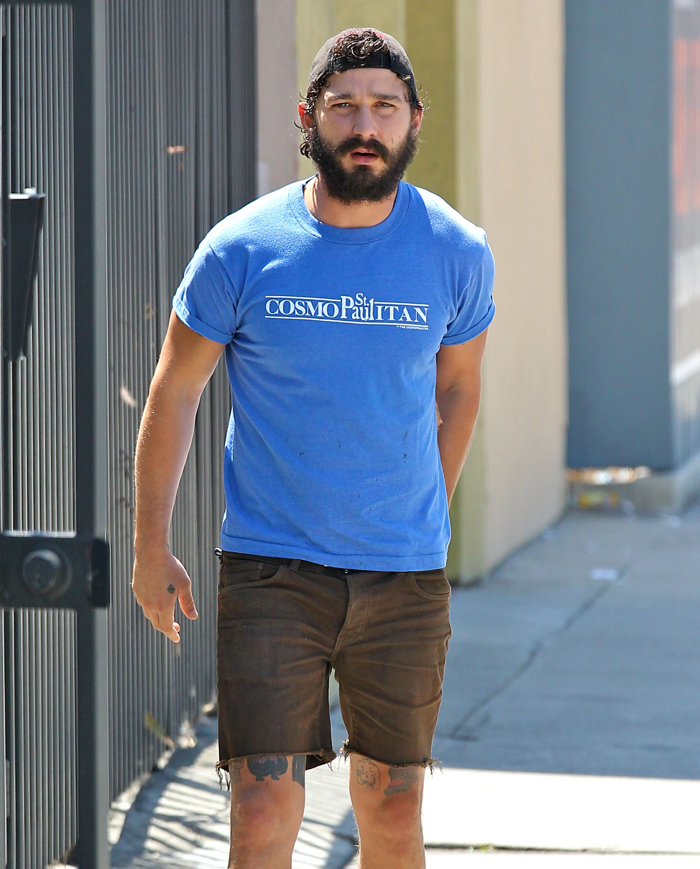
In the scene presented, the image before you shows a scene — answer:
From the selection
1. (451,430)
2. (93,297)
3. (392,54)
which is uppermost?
(392,54)

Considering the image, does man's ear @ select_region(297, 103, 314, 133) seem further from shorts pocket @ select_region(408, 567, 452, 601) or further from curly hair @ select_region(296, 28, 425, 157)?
shorts pocket @ select_region(408, 567, 452, 601)

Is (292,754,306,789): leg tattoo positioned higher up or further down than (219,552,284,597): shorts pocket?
further down

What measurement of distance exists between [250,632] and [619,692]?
3224 millimetres

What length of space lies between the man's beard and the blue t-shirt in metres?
0.07

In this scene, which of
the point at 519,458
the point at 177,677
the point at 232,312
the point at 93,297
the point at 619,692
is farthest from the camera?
the point at 519,458

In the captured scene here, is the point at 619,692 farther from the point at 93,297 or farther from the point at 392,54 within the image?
the point at 93,297

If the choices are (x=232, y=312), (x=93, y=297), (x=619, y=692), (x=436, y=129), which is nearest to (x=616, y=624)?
(x=619, y=692)

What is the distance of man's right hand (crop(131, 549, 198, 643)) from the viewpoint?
283 centimetres

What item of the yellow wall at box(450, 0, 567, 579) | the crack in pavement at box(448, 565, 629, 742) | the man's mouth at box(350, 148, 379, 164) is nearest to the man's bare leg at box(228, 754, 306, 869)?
the man's mouth at box(350, 148, 379, 164)

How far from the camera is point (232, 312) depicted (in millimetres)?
2840

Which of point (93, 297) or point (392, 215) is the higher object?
point (392, 215)

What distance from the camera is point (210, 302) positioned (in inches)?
111

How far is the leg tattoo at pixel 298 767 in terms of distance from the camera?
113 inches

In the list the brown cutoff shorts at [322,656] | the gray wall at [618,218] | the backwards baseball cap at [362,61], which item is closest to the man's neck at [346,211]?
the backwards baseball cap at [362,61]
